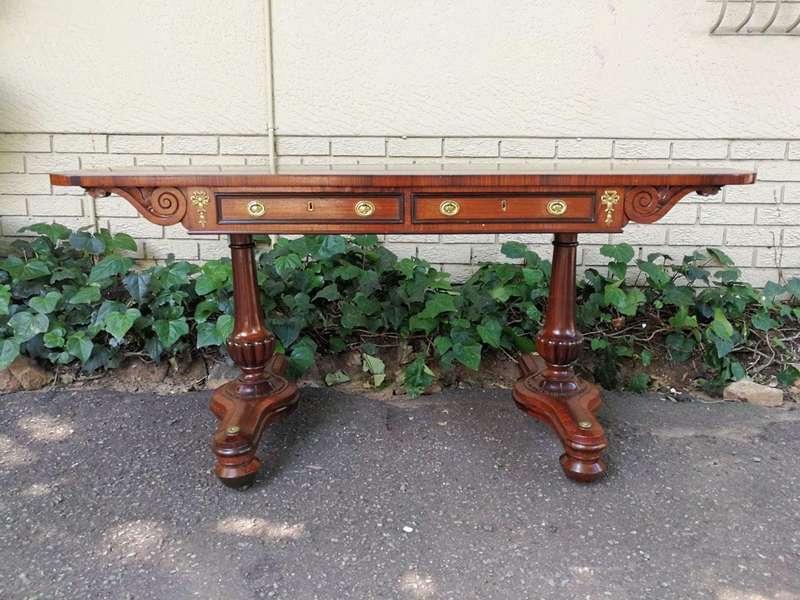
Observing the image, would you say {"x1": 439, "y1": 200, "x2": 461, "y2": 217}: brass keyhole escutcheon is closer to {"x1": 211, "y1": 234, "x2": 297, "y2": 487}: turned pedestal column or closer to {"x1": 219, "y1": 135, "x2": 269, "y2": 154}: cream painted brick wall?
{"x1": 211, "y1": 234, "x2": 297, "y2": 487}: turned pedestal column

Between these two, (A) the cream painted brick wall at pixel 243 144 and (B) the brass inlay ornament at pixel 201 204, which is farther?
(A) the cream painted brick wall at pixel 243 144

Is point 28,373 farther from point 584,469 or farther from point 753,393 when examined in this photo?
point 753,393

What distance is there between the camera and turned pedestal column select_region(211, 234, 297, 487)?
1922mm

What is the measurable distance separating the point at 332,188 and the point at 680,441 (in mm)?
1497

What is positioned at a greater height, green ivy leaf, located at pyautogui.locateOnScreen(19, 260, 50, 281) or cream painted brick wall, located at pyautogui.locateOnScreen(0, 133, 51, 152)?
cream painted brick wall, located at pyautogui.locateOnScreen(0, 133, 51, 152)

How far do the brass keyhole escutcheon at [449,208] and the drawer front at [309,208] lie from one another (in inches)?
4.4

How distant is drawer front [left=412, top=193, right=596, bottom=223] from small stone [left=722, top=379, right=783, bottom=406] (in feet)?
4.33

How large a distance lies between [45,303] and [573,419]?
6.56ft


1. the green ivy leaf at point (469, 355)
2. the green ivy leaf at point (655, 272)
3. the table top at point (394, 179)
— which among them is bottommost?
the green ivy leaf at point (469, 355)

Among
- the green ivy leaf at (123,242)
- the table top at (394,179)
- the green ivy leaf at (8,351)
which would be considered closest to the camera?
Result: the table top at (394,179)

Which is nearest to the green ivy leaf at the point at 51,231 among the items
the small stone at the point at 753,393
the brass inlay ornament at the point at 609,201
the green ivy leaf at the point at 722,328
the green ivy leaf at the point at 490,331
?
the green ivy leaf at the point at 490,331

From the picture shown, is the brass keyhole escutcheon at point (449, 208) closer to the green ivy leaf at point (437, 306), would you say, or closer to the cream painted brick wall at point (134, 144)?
the green ivy leaf at point (437, 306)

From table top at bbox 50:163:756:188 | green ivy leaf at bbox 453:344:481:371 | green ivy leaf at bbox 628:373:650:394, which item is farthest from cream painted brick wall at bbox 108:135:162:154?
green ivy leaf at bbox 628:373:650:394

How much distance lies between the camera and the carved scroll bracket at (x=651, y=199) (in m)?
1.79
